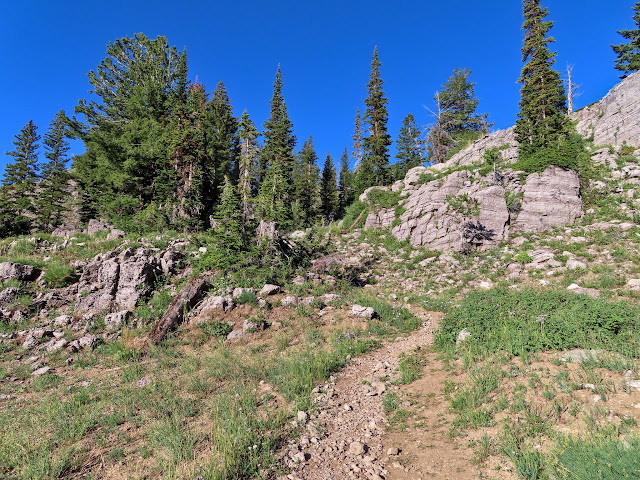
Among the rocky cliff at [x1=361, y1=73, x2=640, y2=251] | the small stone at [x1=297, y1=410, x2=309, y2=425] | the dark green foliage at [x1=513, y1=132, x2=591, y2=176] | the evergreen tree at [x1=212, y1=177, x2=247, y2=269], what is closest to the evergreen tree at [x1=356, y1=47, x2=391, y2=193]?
the rocky cliff at [x1=361, y1=73, x2=640, y2=251]

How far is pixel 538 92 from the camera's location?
876 inches

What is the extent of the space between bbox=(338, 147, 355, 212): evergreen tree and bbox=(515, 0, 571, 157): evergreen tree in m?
28.1

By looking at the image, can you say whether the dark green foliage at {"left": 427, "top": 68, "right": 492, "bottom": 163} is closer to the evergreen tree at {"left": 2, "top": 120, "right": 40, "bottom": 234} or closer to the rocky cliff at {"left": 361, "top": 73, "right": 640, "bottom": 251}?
the rocky cliff at {"left": 361, "top": 73, "right": 640, "bottom": 251}

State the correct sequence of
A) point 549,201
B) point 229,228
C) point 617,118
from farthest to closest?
point 617,118 < point 549,201 < point 229,228

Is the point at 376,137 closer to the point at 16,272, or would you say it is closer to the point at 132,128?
the point at 132,128

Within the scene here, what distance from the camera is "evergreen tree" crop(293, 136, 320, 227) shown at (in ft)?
145

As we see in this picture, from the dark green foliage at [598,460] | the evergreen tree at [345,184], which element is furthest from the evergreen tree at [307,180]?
the dark green foliage at [598,460]

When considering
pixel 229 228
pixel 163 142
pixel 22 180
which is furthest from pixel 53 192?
pixel 229 228

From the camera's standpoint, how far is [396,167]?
4084 centimetres

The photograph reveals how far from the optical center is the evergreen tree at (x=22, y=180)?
27855mm

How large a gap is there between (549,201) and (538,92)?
37.6 feet

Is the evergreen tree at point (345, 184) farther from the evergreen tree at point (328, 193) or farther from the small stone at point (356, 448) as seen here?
the small stone at point (356, 448)

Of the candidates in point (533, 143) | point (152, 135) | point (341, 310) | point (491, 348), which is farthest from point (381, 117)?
point (491, 348)

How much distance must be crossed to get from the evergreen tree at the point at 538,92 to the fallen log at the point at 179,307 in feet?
84.2
